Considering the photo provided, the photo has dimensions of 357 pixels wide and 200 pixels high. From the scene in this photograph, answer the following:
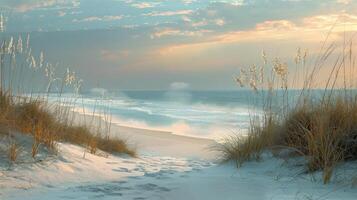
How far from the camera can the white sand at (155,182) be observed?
4430 millimetres

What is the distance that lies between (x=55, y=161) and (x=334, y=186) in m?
2.93

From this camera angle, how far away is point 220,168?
622 cm

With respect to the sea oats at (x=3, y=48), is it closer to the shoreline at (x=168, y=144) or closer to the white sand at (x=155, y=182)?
the white sand at (x=155, y=182)

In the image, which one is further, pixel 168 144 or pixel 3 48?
pixel 168 144

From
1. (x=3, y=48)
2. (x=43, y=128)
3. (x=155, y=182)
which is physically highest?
(x=3, y=48)

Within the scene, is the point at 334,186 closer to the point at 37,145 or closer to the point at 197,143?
the point at 37,145

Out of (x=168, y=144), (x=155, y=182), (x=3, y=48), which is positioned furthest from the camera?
(x=168, y=144)

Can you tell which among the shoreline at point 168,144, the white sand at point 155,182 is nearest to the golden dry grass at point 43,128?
the white sand at point 155,182

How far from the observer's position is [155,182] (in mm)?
5184

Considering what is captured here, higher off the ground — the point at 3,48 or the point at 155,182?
the point at 3,48

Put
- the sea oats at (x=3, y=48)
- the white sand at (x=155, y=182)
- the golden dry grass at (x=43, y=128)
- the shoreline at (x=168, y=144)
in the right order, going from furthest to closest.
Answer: the shoreline at (x=168, y=144) → the sea oats at (x=3, y=48) → the golden dry grass at (x=43, y=128) → the white sand at (x=155, y=182)

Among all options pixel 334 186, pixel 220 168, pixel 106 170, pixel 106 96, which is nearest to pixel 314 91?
pixel 220 168

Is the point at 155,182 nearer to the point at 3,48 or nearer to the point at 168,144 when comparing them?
the point at 3,48

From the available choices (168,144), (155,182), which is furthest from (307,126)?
(168,144)
